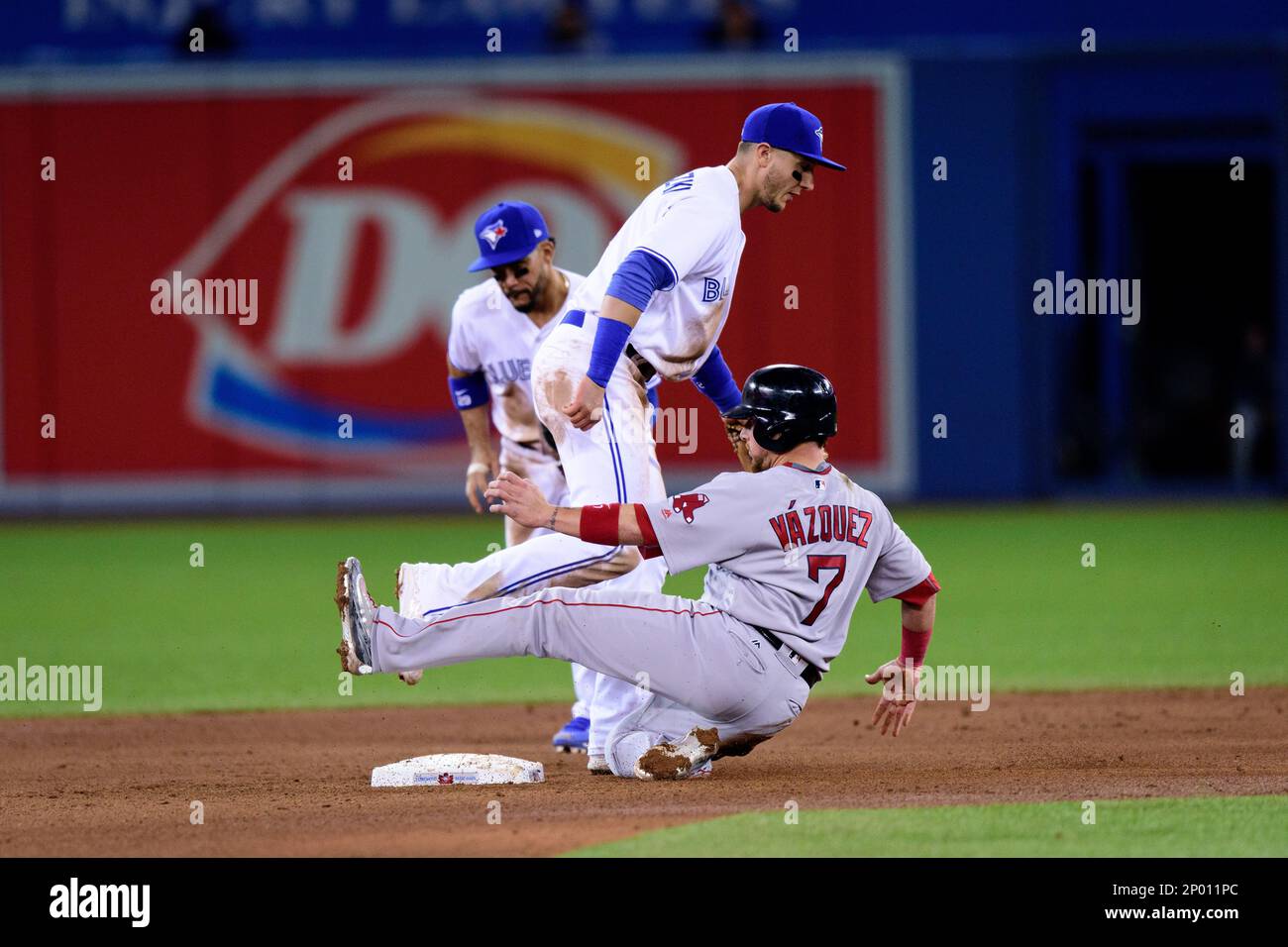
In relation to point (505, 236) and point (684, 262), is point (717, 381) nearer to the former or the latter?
point (684, 262)

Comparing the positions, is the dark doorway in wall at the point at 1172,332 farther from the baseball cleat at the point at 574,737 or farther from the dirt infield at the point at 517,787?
the baseball cleat at the point at 574,737

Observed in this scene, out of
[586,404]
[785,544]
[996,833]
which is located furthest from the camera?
[586,404]

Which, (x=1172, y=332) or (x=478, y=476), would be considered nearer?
(x=478, y=476)

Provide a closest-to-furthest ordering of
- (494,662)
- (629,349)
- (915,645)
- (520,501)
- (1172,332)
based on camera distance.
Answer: (520,501) → (915,645) → (629,349) → (494,662) → (1172,332)

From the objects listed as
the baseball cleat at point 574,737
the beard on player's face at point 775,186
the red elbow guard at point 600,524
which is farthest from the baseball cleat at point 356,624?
the beard on player's face at point 775,186

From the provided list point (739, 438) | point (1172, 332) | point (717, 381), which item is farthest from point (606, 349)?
point (1172, 332)

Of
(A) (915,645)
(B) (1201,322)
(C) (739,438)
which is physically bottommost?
(A) (915,645)

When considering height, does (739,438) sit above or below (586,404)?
below
